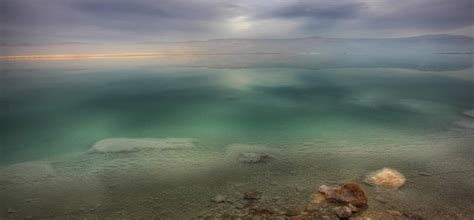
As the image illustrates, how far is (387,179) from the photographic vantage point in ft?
41.2

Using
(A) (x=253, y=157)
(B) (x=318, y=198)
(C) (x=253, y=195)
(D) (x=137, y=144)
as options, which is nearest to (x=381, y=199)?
(B) (x=318, y=198)

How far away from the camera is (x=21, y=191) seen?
12.6m

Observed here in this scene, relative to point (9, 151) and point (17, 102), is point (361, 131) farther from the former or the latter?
point (17, 102)

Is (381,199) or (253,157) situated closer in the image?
(381,199)

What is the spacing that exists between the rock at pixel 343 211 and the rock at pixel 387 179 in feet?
10.1

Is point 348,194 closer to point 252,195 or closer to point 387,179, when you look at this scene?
point 387,179

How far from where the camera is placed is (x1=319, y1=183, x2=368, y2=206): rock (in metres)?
10.7

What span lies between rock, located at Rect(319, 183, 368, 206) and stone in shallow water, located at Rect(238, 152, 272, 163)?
15.4 ft

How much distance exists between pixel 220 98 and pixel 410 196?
27.3m

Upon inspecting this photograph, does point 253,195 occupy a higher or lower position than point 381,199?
higher

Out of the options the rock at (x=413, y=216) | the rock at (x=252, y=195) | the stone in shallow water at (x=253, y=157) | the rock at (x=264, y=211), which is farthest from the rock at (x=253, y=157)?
the rock at (x=413, y=216)

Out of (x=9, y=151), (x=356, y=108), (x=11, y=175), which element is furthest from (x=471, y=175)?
(x=9, y=151)

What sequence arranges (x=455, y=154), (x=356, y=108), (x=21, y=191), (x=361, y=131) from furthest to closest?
1. (x=356, y=108)
2. (x=361, y=131)
3. (x=455, y=154)
4. (x=21, y=191)

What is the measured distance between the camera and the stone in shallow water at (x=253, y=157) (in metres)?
15.4
